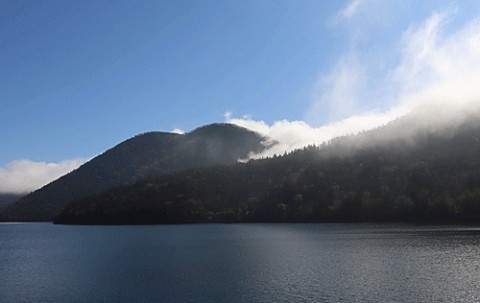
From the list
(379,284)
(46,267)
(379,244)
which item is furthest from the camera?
(379,244)

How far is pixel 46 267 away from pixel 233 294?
192 ft

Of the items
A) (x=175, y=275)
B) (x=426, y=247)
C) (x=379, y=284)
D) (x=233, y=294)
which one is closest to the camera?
(x=233, y=294)

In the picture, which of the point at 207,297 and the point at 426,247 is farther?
the point at 426,247

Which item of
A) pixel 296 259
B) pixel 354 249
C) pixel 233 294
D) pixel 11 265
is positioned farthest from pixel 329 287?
pixel 11 265

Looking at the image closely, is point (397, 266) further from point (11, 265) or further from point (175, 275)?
point (11, 265)

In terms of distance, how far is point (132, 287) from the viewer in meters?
81.6

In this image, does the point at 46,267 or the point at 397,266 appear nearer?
the point at 397,266

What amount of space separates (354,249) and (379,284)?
2134 inches

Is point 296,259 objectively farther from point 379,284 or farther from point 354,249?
point 379,284

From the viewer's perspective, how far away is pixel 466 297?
6769cm

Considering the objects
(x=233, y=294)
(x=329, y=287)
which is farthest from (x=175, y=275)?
(x=329, y=287)

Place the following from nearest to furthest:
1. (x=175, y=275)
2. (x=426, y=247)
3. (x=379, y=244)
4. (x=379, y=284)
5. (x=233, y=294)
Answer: (x=233, y=294) < (x=379, y=284) < (x=175, y=275) < (x=426, y=247) < (x=379, y=244)

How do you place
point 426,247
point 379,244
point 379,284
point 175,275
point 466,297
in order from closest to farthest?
point 466,297, point 379,284, point 175,275, point 426,247, point 379,244

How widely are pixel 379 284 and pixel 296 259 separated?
123 feet
